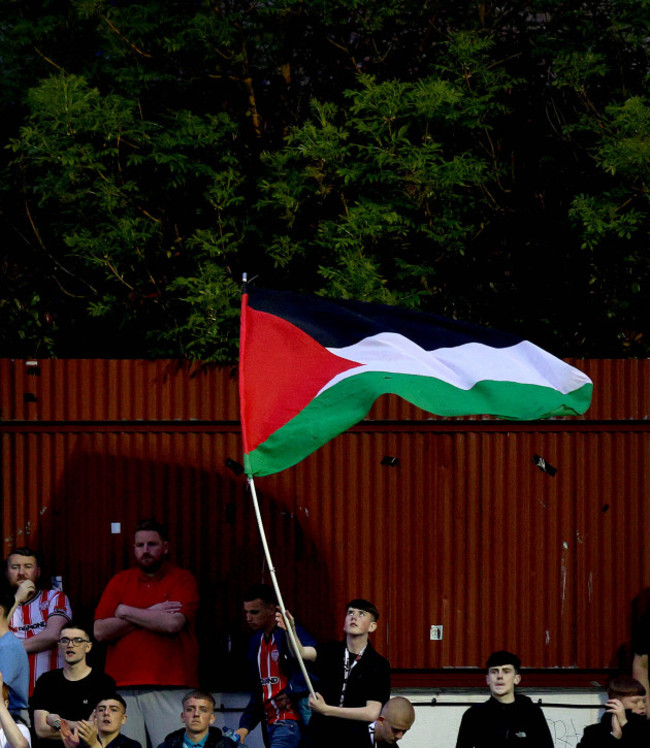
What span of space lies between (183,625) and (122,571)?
821 millimetres

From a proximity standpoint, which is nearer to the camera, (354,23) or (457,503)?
(457,503)

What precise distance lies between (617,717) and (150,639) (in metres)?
3.73

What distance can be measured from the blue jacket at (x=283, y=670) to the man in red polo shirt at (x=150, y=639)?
0.64 meters

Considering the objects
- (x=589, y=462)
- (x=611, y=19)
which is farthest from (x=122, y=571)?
(x=611, y=19)

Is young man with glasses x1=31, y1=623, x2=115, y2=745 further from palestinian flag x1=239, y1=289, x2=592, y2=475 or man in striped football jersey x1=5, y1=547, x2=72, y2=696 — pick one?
palestinian flag x1=239, y1=289, x2=592, y2=475

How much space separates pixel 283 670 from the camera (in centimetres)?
893

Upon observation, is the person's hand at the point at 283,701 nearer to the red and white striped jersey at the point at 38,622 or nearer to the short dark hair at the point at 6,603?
the red and white striped jersey at the point at 38,622

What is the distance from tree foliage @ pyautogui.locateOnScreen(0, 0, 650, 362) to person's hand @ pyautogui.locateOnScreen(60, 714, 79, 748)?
149 inches

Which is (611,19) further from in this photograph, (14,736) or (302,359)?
(14,736)

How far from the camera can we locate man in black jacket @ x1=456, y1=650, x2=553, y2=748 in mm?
7988

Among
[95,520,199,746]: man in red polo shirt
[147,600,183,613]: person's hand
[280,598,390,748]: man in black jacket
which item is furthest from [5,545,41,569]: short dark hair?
[280,598,390,748]: man in black jacket

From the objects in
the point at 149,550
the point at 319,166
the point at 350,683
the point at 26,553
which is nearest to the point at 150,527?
the point at 149,550

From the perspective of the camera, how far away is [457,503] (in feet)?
33.9

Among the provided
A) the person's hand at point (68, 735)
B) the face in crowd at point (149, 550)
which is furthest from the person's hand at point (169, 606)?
the person's hand at point (68, 735)
